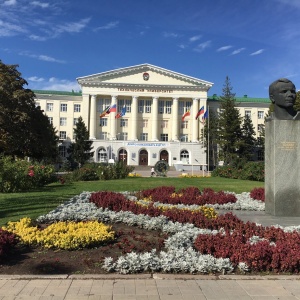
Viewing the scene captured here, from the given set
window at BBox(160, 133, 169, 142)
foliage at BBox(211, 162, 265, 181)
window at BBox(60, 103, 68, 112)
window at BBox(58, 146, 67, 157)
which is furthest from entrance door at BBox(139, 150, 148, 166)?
foliage at BBox(211, 162, 265, 181)

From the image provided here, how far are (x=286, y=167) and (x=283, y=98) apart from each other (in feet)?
6.29

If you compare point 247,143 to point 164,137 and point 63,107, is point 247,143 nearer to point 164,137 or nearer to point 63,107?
point 164,137

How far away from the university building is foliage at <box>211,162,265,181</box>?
43574 millimetres

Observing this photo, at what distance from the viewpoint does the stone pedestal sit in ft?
32.6

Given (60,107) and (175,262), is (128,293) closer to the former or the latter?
(175,262)

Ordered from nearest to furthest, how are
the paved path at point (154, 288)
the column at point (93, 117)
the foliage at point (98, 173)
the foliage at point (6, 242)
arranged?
the paved path at point (154, 288), the foliage at point (6, 242), the foliage at point (98, 173), the column at point (93, 117)

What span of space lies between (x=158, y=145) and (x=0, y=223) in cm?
6897

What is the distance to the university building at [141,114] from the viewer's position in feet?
253

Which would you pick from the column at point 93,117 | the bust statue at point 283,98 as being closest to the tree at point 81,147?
the column at point 93,117

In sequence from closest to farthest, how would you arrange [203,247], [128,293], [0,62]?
[128,293] < [203,247] < [0,62]

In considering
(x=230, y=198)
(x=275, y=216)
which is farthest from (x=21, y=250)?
(x=230, y=198)

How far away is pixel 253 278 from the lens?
5168 millimetres

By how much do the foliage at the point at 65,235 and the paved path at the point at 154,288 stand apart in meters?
1.26

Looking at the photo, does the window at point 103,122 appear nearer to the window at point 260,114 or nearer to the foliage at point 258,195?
the window at point 260,114
